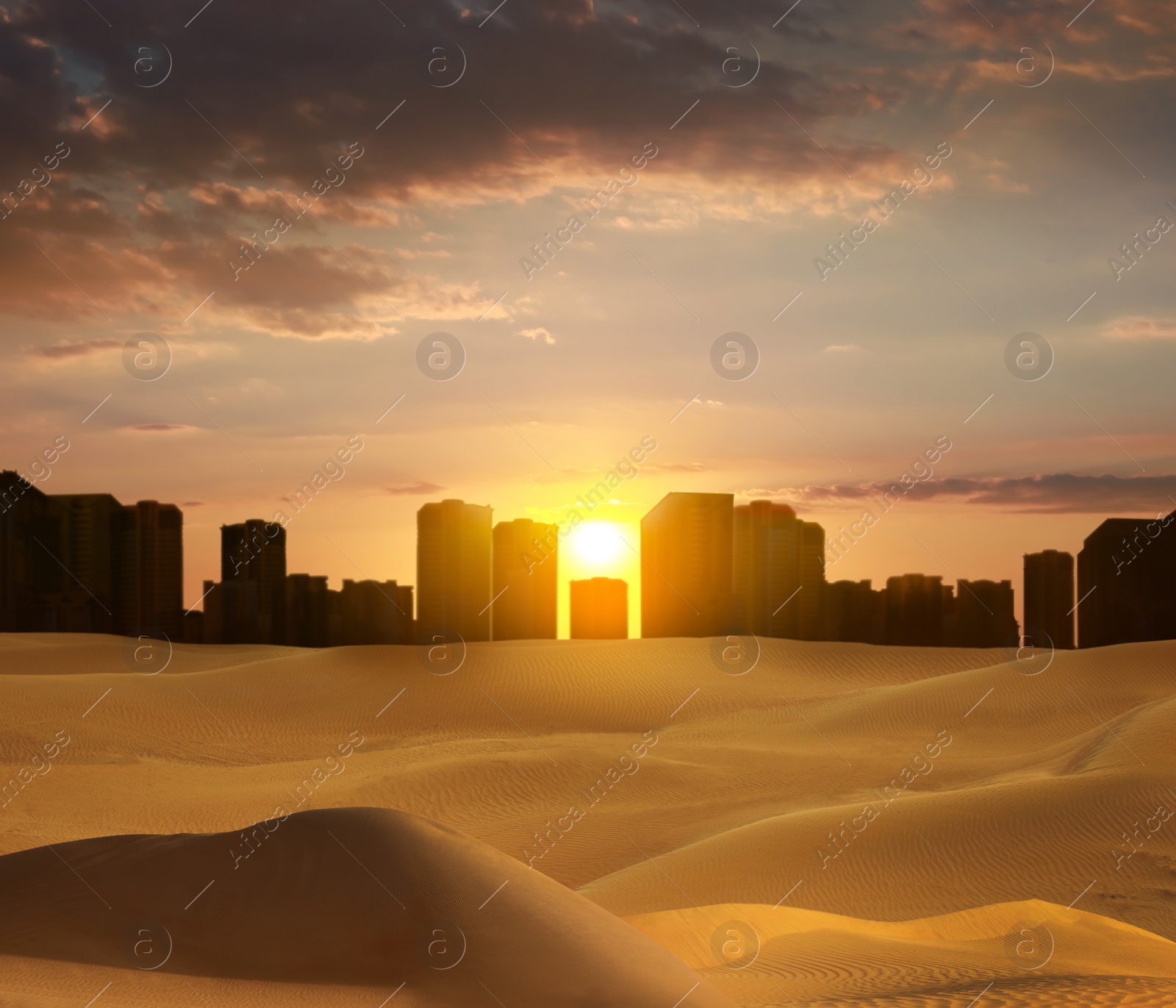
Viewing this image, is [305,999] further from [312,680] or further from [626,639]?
[626,639]

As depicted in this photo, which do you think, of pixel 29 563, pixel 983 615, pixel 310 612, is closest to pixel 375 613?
pixel 310 612

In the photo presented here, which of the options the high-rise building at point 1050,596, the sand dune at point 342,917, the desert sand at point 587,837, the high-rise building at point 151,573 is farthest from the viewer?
the high-rise building at point 151,573

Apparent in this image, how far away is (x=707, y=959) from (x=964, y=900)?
195 inches

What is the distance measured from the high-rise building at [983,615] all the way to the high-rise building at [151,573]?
4200 centimetres

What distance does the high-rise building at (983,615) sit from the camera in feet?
183

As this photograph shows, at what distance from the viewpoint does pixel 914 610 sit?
183 ft

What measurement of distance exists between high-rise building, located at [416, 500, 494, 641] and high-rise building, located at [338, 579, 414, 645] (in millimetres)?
5155

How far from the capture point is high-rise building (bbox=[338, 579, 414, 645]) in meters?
52.2

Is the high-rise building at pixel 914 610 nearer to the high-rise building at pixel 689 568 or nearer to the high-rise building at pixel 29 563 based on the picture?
the high-rise building at pixel 689 568

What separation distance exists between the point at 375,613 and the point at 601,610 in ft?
40.1

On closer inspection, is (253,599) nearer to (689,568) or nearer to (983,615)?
(689,568)

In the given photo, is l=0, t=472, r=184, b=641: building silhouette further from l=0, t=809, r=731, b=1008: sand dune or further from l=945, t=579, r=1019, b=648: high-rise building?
l=0, t=809, r=731, b=1008: sand dune

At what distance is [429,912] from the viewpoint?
23.2 feet

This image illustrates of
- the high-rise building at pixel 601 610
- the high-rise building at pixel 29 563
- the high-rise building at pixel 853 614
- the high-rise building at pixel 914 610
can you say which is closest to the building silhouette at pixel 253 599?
the high-rise building at pixel 29 563
